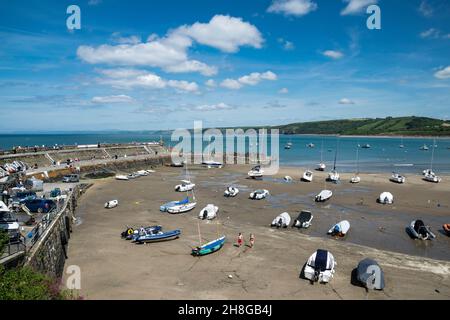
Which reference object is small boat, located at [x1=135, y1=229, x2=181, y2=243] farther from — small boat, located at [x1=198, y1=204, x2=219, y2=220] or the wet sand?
small boat, located at [x1=198, y1=204, x2=219, y2=220]

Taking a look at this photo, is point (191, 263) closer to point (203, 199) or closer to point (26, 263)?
point (26, 263)

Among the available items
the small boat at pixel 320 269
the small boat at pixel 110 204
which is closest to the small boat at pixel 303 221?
the small boat at pixel 320 269

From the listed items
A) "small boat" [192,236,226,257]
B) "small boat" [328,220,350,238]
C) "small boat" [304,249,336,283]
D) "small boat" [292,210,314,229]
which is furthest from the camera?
"small boat" [292,210,314,229]

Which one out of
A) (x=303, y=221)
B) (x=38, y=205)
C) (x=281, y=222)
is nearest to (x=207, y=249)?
(x=281, y=222)

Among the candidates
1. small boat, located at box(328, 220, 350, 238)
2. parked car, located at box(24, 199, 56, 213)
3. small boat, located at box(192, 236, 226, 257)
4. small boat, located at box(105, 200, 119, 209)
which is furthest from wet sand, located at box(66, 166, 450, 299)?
parked car, located at box(24, 199, 56, 213)

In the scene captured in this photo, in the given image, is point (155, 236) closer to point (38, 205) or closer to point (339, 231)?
point (38, 205)

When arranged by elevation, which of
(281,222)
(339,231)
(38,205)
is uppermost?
(38,205)
